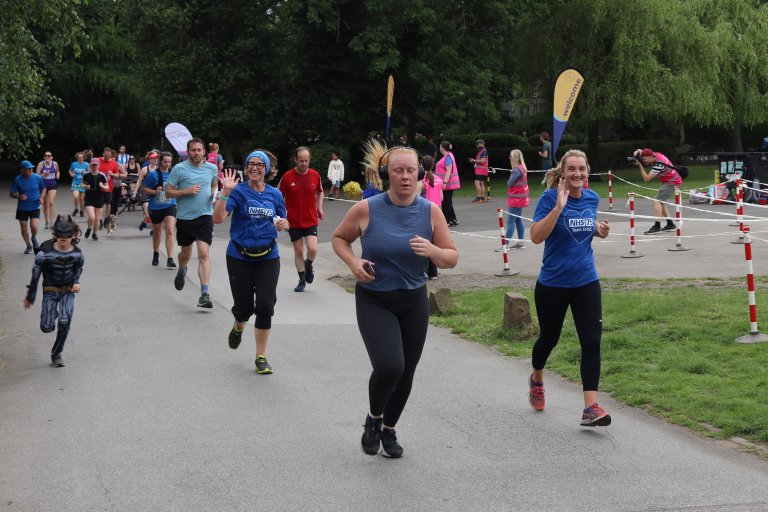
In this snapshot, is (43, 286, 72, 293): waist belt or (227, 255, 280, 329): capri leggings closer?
(227, 255, 280, 329): capri leggings

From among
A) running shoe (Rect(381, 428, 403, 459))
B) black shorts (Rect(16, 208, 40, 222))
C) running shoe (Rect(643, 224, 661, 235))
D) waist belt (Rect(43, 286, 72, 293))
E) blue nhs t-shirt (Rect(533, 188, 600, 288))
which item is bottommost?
running shoe (Rect(381, 428, 403, 459))

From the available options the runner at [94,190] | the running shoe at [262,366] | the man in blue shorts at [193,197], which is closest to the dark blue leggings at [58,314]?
the running shoe at [262,366]

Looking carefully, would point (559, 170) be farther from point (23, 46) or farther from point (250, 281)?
point (23, 46)

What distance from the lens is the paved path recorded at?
5.50 metres

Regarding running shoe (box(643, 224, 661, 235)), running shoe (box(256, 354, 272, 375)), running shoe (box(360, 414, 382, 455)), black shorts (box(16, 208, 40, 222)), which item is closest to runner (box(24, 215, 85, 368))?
running shoe (box(256, 354, 272, 375))

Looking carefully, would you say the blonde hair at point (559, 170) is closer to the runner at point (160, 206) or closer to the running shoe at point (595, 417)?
the running shoe at point (595, 417)

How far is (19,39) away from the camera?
1636 centimetres

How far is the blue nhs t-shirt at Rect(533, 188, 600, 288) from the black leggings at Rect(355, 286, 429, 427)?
1228 millimetres

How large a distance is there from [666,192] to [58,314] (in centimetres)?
1249

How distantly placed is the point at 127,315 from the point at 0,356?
7.92 ft

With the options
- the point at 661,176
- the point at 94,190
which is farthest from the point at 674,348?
the point at 94,190

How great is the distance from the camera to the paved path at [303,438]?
18.0 ft

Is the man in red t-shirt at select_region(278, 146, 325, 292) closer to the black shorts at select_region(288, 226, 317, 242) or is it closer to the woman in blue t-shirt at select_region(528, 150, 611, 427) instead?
the black shorts at select_region(288, 226, 317, 242)

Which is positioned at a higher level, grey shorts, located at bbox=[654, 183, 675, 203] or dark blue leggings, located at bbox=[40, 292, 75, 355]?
grey shorts, located at bbox=[654, 183, 675, 203]
